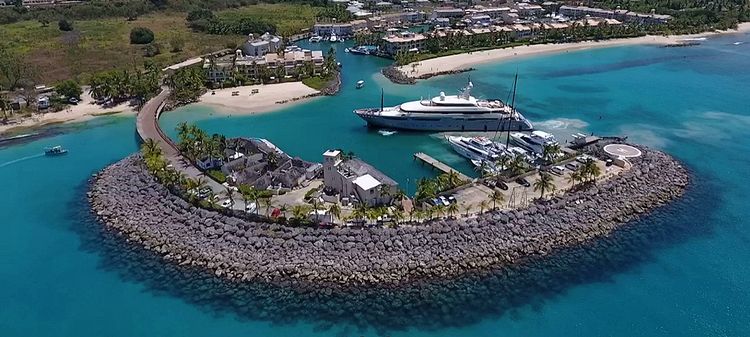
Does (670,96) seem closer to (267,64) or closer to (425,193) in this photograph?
(425,193)

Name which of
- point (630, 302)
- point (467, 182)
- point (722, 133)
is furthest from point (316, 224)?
point (722, 133)

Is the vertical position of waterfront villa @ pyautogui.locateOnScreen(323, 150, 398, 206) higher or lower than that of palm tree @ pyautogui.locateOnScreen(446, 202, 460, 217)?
higher

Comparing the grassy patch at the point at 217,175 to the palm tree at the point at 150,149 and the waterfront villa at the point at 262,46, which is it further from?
the waterfront villa at the point at 262,46

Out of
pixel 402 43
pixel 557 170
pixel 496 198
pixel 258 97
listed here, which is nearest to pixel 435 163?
pixel 557 170

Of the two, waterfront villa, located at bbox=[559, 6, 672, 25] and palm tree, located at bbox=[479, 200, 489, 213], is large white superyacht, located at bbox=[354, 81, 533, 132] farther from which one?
waterfront villa, located at bbox=[559, 6, 672, 25]

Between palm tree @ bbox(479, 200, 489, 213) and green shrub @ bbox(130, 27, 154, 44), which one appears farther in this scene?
green shrub @ bbox(130, 27, 154, 44)

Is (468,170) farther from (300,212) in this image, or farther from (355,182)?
(300,212)

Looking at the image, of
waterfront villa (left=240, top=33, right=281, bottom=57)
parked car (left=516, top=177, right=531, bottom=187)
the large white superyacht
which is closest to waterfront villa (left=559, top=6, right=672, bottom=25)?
waterfront villa (left=240, top=33, right=281, bottom=57)
